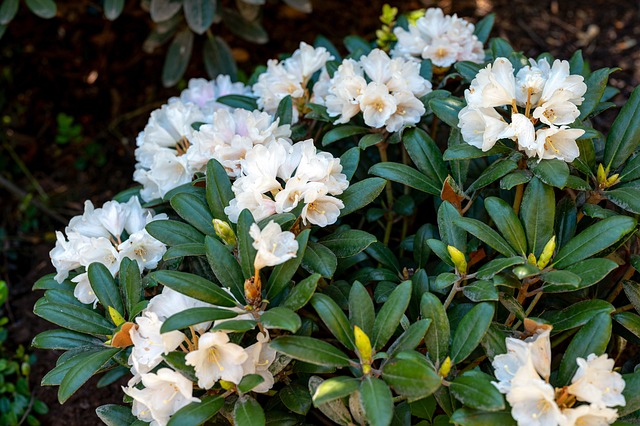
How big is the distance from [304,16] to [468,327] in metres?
2.60

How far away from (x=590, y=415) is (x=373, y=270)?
2.11ft

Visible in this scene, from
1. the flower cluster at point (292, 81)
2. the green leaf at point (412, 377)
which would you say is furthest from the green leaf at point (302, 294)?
the flower cluster at point (292, 81)

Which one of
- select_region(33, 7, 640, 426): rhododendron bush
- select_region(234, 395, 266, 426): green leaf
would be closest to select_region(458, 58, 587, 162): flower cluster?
select_region(33, 7, 640, 426): rhododendron bush

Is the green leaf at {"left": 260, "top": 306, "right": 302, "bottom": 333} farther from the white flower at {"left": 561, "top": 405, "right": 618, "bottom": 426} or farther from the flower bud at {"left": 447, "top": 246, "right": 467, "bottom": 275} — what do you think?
the white flower at {"left": 561, "top": 405, "right": 618, "bottom": 426}

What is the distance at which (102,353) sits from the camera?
1559 millimetres

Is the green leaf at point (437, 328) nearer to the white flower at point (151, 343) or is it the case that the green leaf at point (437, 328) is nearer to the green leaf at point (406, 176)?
the green leaf at point (406, 176)

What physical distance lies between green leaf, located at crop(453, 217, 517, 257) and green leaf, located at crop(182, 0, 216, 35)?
163cm

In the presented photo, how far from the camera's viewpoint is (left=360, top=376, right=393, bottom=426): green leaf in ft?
4.24

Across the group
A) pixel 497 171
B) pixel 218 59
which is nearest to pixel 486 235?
pixel 497 171

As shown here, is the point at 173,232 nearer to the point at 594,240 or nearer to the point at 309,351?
the point at 309,351

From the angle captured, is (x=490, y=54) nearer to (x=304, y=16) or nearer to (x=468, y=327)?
(x=468, y=327)

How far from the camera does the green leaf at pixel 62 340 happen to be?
66.6 inches

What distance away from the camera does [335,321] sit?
4.75 feet

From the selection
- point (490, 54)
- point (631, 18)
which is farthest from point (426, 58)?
point (631, 18)
